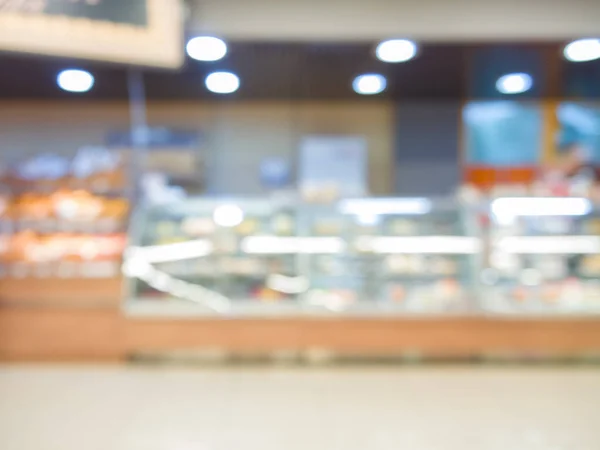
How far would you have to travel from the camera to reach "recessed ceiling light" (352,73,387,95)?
525cm

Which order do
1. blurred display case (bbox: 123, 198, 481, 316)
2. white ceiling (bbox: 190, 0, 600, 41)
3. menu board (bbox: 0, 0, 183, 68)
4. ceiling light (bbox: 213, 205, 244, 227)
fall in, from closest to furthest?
menu board (bbox: 0, 0, 183, 68)
white ceiling (bbox: 190, 0, 600, 41)
blurred display case (bbox: 123, 198, 481, 316)
ceiling light (bbox: 213, 205, 244, 227)

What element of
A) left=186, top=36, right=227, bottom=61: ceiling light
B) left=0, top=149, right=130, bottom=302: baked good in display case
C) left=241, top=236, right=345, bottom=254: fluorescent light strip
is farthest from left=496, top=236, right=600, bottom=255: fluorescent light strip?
left=0, top=149, right=130, bottom=302: baked good in display case

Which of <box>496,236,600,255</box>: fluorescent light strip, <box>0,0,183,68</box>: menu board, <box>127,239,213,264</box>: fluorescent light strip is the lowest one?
<box>496,236,600,255</box>: fluorescent light strip

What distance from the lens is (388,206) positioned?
4668 millimetres

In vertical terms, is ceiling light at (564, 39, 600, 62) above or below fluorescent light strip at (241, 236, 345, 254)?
above

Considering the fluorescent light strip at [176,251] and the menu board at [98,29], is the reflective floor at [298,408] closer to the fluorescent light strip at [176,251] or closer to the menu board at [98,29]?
the fluorescent light strip at [176,251]

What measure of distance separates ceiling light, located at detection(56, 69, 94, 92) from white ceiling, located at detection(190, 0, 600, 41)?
61.0 inches

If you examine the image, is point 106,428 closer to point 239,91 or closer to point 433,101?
point 239,91

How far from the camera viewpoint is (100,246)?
179 inches

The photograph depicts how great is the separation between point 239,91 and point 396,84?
1716 millimetres

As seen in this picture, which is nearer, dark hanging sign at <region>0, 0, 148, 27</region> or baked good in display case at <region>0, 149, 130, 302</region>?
dark hanging sign at <region>0, 0, 148, 27</region>

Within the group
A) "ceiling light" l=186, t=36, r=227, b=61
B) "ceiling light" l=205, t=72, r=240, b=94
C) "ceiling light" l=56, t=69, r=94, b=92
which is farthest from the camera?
"ceiling light" l=205, t=72, r=240, b=94

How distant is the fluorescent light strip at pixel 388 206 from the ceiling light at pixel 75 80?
2.97m

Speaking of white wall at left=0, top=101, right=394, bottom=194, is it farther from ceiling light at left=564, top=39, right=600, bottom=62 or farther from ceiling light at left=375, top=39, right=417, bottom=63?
ceiling light at left=564, top=39, right=600, bottom=62
